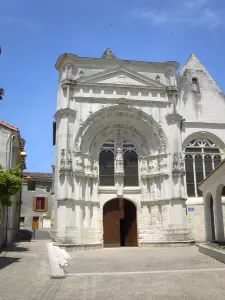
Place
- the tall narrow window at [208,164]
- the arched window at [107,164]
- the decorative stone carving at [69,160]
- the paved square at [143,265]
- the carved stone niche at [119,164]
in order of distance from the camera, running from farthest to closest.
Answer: the tall narrow window at [208,164] → the arched window at [107,164] → the carved stone niche at [119,164] → the decorative stone carving at [69,160] → the paved square at [143,265]

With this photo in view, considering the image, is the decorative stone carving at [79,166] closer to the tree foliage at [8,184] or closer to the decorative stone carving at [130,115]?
the decorative stone carving at [130,115]

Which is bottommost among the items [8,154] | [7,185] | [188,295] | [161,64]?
[188,295]

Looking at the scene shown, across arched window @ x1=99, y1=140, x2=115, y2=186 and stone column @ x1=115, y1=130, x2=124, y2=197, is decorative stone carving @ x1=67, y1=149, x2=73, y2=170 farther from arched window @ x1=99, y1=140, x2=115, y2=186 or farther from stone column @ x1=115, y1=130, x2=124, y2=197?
stone column @ x1=115, y1=130, x2=124, y2=197

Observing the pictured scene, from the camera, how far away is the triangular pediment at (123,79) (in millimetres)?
22250

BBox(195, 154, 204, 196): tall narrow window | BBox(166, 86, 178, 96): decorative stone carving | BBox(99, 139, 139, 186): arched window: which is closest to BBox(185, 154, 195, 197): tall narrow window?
BBox(195, 154, 204, 196): tall narrow window

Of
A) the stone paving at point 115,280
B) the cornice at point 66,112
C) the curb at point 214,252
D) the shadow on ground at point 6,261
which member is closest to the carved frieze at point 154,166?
the cornice at point 66,112

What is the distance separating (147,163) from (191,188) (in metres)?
3.44

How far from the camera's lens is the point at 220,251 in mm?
12883

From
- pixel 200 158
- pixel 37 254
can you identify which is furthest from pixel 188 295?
pixel 200 158

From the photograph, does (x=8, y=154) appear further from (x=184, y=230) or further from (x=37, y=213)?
(x=37, y=213)

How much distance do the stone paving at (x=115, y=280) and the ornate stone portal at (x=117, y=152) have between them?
6.67m

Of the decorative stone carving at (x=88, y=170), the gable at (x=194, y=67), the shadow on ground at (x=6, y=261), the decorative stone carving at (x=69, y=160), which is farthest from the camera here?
the gable at (x=194, y=67)

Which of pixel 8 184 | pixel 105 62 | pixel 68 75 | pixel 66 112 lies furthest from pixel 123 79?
pixel 8 184

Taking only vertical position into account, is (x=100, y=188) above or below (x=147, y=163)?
below
